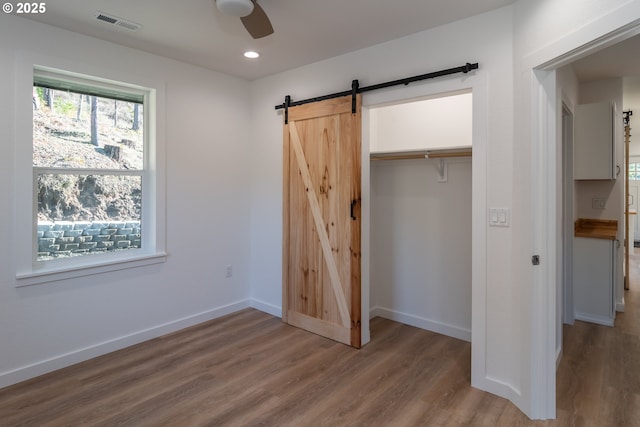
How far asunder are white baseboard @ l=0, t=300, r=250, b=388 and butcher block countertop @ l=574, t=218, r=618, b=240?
3.87 m

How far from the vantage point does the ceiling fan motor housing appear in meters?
1.94

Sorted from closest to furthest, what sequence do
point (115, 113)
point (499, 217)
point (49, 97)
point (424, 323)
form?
point (499, 217)
point (49, 97)
point (115, 113)
point (424, 323)

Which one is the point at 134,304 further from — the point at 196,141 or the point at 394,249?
the point at 394,249

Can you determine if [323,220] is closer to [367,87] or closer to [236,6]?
[367,87]

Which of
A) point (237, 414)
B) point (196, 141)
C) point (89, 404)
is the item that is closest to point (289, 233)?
point (196, 141)

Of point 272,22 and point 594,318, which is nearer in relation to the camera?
point 272,22

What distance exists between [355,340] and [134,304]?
200 cm

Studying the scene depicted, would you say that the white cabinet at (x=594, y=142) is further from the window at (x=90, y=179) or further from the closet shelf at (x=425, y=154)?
the window at (x=90, y=179)

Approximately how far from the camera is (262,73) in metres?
3.86

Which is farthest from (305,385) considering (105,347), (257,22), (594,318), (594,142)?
(594,142)

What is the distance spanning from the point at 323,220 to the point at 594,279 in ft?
9.61

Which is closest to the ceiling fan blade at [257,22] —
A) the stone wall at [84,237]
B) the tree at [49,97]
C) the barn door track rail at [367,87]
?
the barn door track rail at [367,87]

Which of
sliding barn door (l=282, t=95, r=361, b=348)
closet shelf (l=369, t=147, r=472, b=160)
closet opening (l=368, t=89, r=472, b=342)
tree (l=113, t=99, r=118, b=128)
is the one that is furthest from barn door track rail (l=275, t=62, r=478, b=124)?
tree (l=113, t=99, r=118, b=128)

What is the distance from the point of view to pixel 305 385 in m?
2.58
